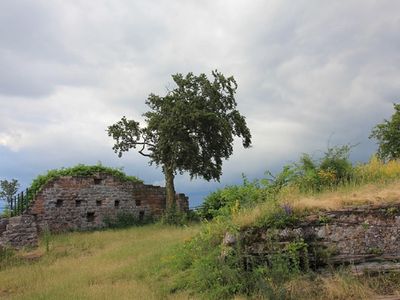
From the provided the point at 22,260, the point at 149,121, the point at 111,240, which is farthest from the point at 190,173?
the point at 22,260

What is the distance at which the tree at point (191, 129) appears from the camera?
24.6 m

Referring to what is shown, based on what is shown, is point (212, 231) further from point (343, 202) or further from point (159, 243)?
point (159, 243)

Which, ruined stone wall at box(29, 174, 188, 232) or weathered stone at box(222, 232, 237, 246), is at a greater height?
ruined stone wall at box(29, 174, 188, 232)

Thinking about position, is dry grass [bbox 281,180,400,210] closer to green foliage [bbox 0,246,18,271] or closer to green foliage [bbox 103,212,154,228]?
green foliage [bbox 0,246,18,271]

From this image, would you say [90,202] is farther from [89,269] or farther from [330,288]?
[330,288]

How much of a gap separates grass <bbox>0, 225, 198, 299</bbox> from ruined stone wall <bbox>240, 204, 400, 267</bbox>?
7.50ft

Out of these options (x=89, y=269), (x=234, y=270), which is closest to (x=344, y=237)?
(x=234, y=270)

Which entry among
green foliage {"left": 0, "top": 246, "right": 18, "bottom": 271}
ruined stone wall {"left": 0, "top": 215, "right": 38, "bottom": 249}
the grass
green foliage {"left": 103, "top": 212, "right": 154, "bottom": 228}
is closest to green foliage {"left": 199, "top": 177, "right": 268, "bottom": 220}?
the grass

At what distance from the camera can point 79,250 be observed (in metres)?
17.6

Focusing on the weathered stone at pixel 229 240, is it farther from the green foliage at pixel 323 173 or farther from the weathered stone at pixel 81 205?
the weathered stone at pixel 81 205

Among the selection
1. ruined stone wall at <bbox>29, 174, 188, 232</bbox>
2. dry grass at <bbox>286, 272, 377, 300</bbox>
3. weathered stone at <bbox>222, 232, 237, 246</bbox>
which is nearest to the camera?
dry grass at <bbox>286, 272, 377, 300</bbox>

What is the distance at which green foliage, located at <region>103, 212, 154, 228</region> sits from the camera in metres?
24.0

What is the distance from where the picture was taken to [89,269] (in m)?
12.8

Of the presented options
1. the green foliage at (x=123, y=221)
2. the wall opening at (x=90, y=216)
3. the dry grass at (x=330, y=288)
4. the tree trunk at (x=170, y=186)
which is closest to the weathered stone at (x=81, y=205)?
the wall opening at (x=90, y=216)
